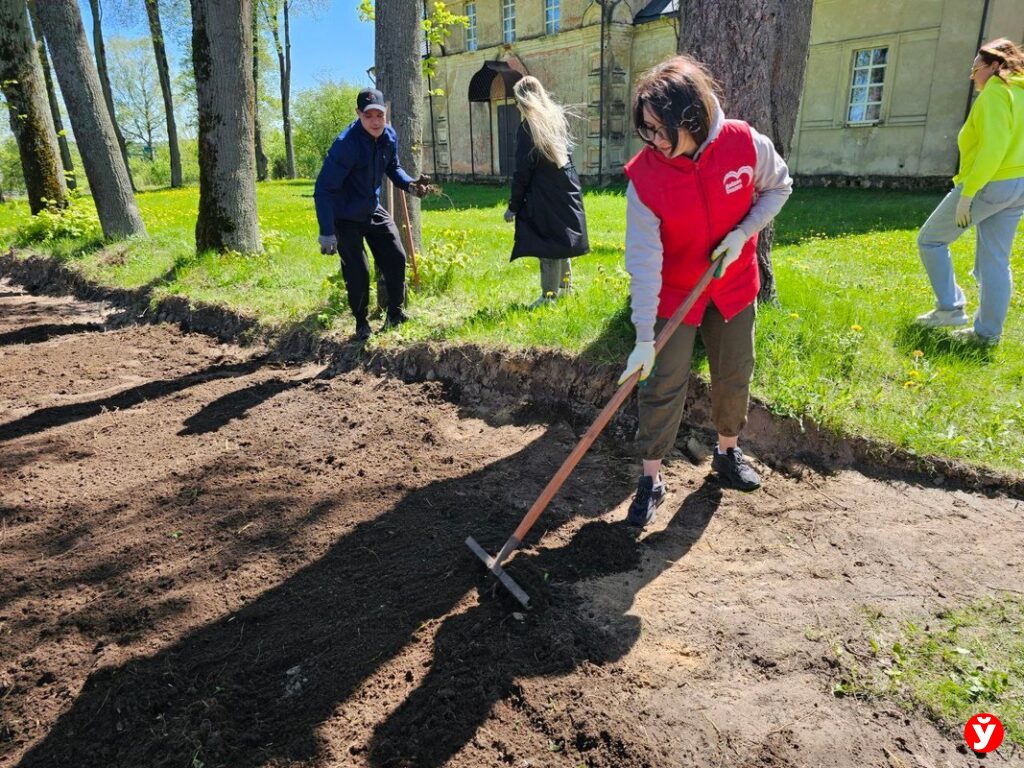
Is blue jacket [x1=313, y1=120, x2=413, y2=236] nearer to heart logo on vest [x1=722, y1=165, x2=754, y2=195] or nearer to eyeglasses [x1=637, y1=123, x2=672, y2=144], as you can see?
eyeglasses [x1=637, y1=123, x2=672, y2=144]

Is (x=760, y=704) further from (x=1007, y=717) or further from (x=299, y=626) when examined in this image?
(x=299, y=626)

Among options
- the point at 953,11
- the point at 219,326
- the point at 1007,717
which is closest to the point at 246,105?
the point at 219,326

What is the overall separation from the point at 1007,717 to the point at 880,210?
11629 mm

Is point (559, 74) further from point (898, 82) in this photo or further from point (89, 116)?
point (89, 116)

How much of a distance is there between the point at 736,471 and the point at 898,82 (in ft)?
49.1

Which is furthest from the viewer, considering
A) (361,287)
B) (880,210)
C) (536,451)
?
(880,210)

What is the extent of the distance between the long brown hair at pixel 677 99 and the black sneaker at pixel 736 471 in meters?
1.67

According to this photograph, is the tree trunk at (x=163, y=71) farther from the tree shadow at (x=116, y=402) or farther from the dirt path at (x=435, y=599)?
the dirt path at (x=435, y=599)

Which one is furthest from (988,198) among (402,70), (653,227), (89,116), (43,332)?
(89,116)

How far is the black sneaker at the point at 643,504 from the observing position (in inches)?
127

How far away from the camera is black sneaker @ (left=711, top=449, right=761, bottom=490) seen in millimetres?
3438

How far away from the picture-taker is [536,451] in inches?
157

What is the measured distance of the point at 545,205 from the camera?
5.31 m

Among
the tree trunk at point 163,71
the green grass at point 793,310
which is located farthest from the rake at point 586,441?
the tree trunk at point 163,71
